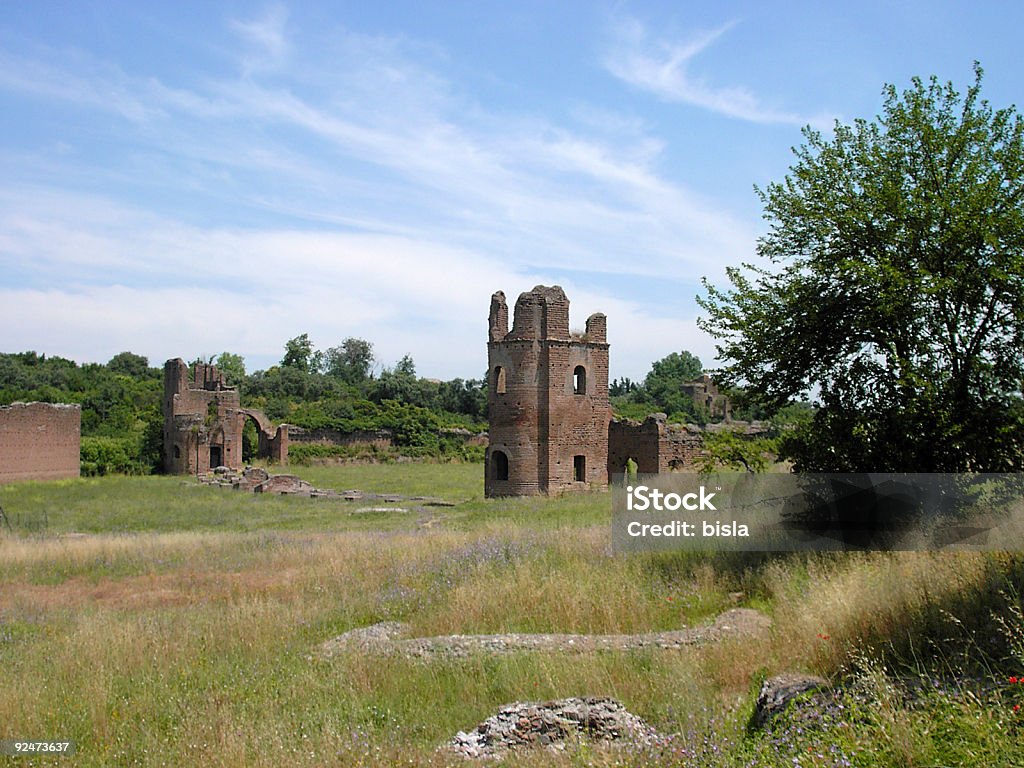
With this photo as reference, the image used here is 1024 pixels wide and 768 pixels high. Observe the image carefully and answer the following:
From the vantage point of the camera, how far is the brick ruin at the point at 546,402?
86.8 ft

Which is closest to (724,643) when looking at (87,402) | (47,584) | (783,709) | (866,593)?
(866,593)

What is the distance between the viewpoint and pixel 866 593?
7.05 meters

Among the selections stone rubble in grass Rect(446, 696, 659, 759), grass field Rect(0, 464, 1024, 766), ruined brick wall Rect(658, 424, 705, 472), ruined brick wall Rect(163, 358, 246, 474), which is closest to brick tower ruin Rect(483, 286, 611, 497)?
ruined brick wall Rect(658, 424, 705, 472)

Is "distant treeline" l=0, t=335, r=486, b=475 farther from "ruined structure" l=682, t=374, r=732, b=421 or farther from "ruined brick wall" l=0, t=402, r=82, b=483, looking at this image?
"ruined structure" l=682, t=374, r=732, b=421

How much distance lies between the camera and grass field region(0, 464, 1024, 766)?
4.70m

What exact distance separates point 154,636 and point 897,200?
384 inches

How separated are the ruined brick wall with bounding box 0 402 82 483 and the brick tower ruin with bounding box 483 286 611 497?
76.0 feet

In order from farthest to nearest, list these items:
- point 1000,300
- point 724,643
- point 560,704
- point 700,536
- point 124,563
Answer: point 124,563 → point 700,536 → point 1000,300 → point 724,643 → point 560,704

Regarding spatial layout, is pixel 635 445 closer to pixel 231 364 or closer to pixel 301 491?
pixel 301 491

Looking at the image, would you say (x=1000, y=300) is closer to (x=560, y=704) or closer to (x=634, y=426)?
(x=560, y=704)

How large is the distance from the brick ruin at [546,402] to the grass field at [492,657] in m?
12.4

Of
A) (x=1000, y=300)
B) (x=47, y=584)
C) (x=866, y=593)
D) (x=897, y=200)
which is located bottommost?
(x=47, y=584)

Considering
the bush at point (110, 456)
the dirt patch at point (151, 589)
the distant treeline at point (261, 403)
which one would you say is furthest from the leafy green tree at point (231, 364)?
the dirt patch at point (151, 589)

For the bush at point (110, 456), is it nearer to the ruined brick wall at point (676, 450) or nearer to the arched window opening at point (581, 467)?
the arched window opening at point (581, 467)
